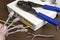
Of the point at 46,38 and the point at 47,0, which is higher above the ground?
the point at 47,0

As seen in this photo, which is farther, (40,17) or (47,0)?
(47,0)

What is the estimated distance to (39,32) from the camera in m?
0.75

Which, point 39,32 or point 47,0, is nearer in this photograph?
point 39,32

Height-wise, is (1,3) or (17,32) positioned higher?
(1,3)

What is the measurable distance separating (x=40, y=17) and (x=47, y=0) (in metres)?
0.16

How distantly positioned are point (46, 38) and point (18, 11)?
0.19 m

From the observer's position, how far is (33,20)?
2.44ft

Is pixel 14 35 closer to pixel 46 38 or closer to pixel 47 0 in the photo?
pixel 46 38

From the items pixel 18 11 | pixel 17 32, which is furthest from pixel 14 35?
pixel 18 11

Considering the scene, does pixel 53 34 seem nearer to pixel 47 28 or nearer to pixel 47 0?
pixel 47 28

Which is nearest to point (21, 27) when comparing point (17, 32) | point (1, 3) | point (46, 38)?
point (17, 32)

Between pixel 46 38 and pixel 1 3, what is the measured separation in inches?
14.3

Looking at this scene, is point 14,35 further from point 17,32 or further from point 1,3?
point 1,3

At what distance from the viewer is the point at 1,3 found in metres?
0.93
